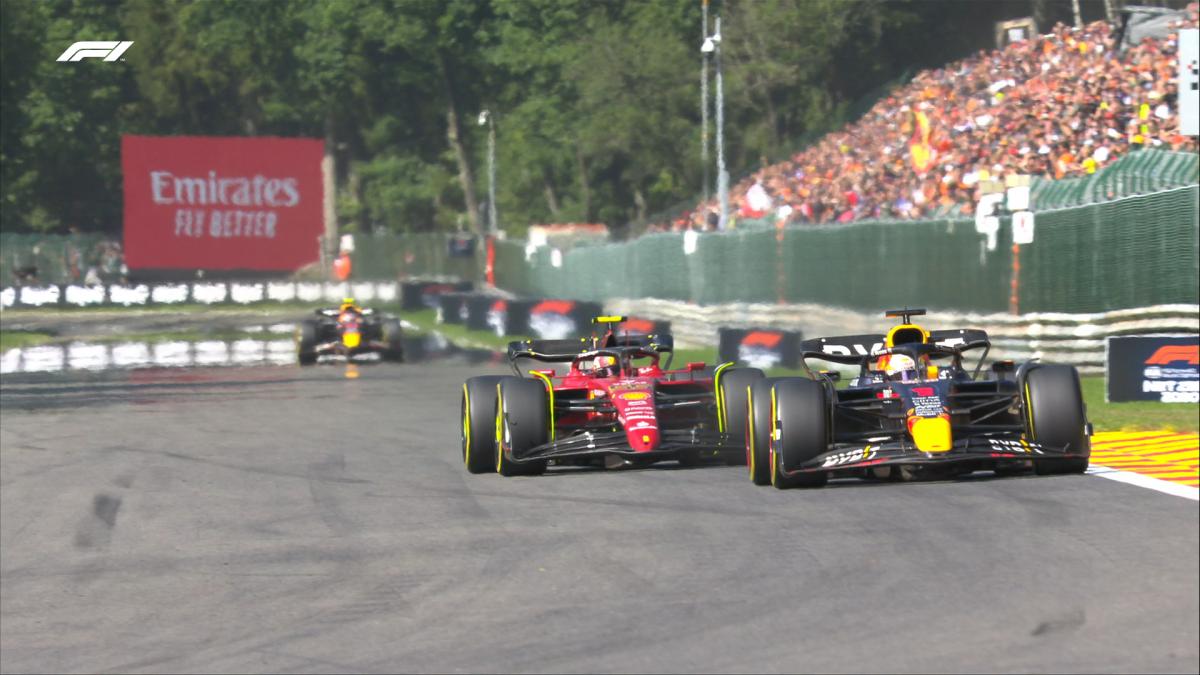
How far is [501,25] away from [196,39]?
6.43 feet

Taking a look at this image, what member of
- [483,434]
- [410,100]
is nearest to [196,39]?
[410,100]

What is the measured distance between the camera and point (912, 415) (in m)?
10.5

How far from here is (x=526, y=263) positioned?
1616 cm

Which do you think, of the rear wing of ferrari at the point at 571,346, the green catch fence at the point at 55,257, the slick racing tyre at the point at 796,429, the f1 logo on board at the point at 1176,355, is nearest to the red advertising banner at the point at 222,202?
the green catch fence at the point at 55,257

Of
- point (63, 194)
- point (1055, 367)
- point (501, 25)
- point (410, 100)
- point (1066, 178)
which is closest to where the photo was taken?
point (1055, 367)

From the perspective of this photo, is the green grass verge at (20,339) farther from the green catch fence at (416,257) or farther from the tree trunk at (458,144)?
the tree trunk at (458,144)

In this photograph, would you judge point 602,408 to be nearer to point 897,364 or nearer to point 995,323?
point 897,364

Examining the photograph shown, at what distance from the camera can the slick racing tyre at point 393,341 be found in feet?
47.0

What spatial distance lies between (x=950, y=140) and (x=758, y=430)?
11511 mm

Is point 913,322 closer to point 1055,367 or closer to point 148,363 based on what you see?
point 1055,367

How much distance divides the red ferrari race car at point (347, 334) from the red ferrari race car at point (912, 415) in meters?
3.92

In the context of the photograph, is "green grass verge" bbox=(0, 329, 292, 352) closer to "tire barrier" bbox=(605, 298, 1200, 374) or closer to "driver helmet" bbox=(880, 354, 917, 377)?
"tire barrier" bbox=(605, 298, 1200, 374)

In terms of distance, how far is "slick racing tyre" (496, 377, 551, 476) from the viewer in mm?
10656

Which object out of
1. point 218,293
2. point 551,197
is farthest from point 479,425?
point 551,197
